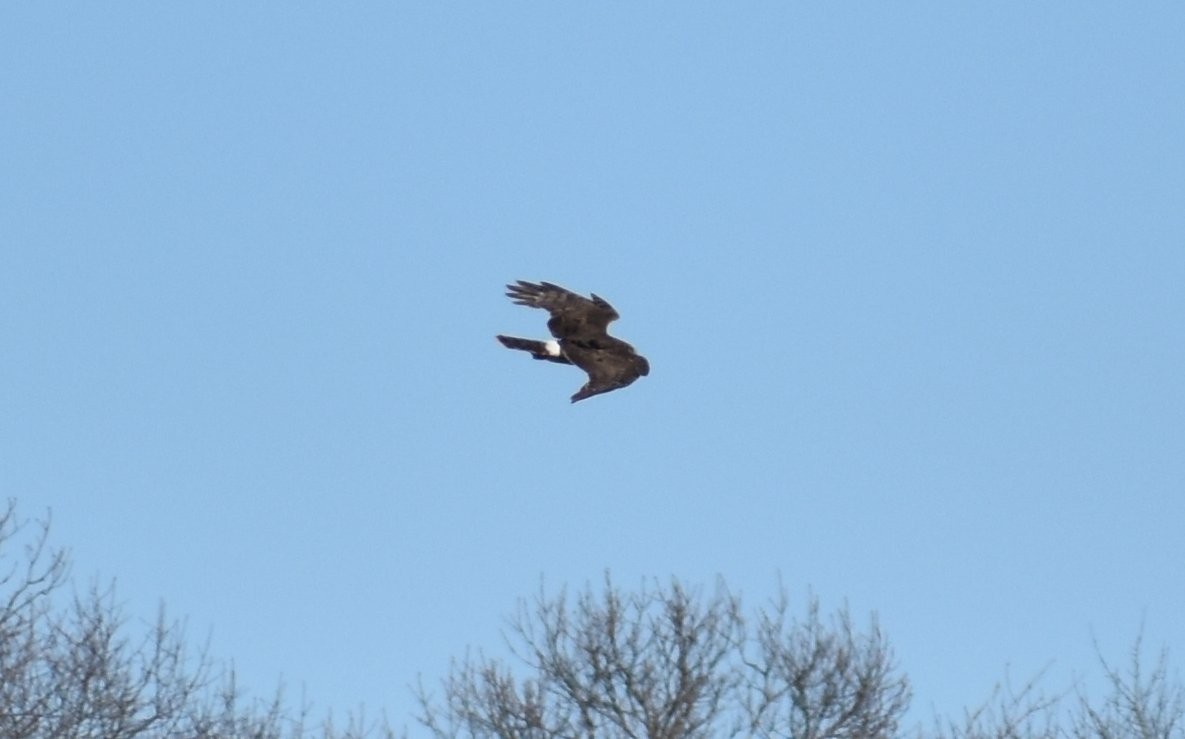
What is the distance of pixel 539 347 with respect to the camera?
1998cm

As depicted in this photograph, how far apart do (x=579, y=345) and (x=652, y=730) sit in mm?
9738

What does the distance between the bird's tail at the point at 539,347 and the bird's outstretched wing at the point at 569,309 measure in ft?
0.76

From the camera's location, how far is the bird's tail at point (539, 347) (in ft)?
65.2

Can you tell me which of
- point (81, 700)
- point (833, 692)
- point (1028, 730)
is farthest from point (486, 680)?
point (81, 700)

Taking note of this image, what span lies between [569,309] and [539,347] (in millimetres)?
583

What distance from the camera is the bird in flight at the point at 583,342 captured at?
19.5 meters

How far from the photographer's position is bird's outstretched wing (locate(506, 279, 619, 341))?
19.5 metres

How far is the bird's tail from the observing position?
65.2ft

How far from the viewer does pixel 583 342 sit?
64.5 feet

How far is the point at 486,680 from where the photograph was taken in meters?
28.5

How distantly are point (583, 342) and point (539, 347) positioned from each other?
46cm

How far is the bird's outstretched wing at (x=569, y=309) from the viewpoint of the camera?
19.5 meters

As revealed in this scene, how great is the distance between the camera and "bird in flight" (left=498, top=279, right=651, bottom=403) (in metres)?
19.5

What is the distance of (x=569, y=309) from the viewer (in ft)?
64.1
